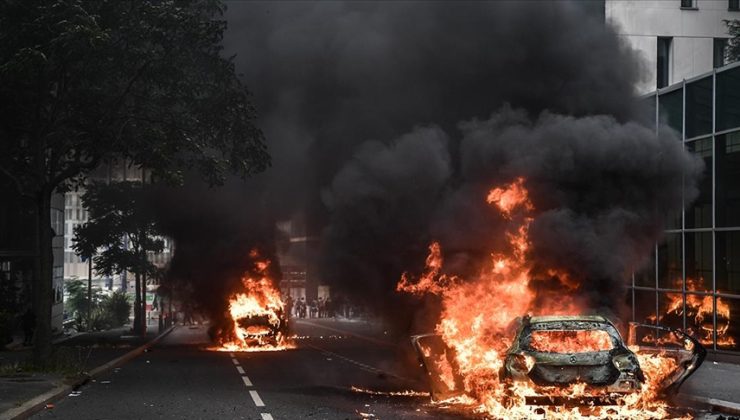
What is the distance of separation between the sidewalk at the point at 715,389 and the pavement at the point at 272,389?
2 centimetres

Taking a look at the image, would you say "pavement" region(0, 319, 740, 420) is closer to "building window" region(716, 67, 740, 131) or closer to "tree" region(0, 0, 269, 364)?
"tree" region(0, 0, 269, 364)

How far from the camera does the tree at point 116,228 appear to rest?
181ft

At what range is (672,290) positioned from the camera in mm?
28938

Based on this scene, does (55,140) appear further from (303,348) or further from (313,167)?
(303,348)

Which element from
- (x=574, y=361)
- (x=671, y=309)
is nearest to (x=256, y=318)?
(x=671, y=309)

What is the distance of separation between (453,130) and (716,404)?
8499 millimetres

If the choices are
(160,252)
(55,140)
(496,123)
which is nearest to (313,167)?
(55,140)

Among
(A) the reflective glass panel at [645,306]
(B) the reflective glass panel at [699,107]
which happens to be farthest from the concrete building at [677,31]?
(B) the reflective glass panel at [699,107]

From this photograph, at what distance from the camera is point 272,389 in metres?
17.6

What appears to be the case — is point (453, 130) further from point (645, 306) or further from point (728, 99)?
point (645, 306)

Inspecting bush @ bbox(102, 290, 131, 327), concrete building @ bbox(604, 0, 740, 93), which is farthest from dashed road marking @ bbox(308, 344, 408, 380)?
bush @ bbox(102, 290, 131, 327)

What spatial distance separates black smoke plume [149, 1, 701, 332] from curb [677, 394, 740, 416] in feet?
7.45

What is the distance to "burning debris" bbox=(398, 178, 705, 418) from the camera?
12.2 meters

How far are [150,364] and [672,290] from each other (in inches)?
624
